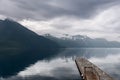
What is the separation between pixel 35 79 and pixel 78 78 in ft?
38.4

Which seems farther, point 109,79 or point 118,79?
point 118,79

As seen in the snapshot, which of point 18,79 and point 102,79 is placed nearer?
point 102,79

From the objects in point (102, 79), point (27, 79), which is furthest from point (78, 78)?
point (27, 79)

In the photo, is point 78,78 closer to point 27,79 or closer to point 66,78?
point 66,78

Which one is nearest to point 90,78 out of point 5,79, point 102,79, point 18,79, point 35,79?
point 102,79

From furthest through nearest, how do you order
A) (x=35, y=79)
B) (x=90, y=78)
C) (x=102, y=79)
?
(x=35, y=79), (x=102, y=79), (x=90, y=78)

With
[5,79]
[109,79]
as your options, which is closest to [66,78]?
[109,79]

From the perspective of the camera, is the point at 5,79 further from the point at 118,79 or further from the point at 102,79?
the point at 118,79

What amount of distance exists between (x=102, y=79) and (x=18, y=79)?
22.1 m

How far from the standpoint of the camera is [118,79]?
56562 mm

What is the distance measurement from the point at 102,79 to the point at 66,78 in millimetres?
11044

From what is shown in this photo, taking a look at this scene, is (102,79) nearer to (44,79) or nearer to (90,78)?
(90,78)

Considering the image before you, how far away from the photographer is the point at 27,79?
55.0 metres

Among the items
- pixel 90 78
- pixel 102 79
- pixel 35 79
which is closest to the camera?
pixel 90 78
